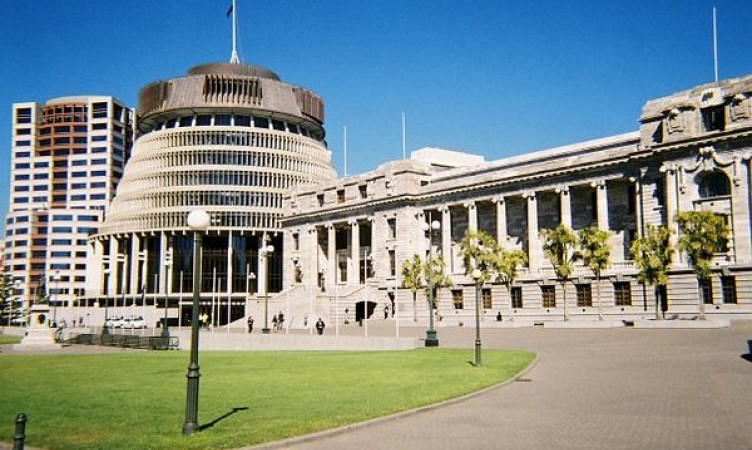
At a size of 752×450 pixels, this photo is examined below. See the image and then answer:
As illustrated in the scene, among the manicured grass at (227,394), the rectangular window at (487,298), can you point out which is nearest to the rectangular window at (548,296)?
the rectangular window at (487,298)

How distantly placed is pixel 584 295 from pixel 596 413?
186 ft

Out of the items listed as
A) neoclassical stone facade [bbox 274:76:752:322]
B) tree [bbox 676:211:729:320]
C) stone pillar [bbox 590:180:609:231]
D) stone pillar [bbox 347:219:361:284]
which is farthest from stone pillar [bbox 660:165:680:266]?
stone pillar [bbox 347:219:361:284]

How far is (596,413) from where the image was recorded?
58.8 ft

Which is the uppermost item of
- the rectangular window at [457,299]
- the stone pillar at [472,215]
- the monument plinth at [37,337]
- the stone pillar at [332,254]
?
the stone pillar at [472,215]

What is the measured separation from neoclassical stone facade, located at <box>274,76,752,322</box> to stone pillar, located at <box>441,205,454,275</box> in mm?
161

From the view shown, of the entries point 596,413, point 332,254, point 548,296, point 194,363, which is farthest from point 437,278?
point 194,363

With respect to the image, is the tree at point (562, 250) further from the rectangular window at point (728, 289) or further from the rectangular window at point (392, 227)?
the rectangular window at point (392, 227)

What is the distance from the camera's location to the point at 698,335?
144 feet

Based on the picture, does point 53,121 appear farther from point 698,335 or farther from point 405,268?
point 698,335

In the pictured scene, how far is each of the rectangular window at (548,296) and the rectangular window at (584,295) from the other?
9.54 feet

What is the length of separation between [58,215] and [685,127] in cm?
15724

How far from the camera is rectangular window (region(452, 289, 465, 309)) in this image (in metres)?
84.3

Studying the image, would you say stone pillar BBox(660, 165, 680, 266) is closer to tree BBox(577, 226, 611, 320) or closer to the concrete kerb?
tree BBox(577, 226, 611, 320)

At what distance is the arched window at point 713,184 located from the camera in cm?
6225
